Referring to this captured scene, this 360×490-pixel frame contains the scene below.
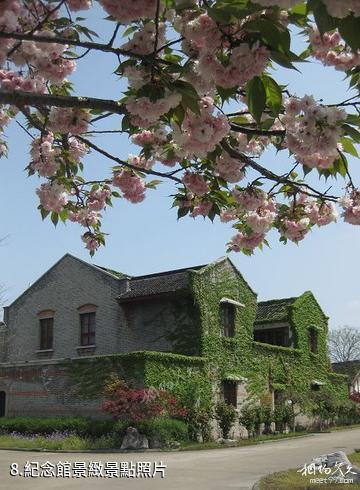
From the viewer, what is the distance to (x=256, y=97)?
314cm

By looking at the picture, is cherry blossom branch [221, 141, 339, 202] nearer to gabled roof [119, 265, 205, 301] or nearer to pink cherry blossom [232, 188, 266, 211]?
pink cherry blossom [232, 188, 266, 211]

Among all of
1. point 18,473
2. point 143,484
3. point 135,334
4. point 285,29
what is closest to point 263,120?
point 285,29

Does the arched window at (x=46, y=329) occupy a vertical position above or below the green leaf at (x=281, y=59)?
above

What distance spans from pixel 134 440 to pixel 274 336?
50.1ft

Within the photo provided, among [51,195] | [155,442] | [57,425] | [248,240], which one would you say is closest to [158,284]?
[57,425]

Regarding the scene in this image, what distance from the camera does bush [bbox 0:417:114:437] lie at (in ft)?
62.1

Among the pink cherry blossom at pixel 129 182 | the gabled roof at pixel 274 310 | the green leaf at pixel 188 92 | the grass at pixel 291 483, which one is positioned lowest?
the grass at pixel 291 483

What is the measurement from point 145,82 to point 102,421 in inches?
684

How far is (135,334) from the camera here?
2472 cm

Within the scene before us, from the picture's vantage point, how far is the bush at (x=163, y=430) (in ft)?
58.4

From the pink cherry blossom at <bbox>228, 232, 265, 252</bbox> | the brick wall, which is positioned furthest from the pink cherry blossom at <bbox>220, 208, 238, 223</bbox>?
the brick wall

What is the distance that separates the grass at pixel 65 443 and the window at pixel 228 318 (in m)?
8.52

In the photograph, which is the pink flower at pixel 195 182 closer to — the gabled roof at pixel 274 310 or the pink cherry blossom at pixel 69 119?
the pink cherry blossom at pixel 69 119

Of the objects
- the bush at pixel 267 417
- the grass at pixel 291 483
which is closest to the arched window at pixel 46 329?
the bush at pixel 267 417
